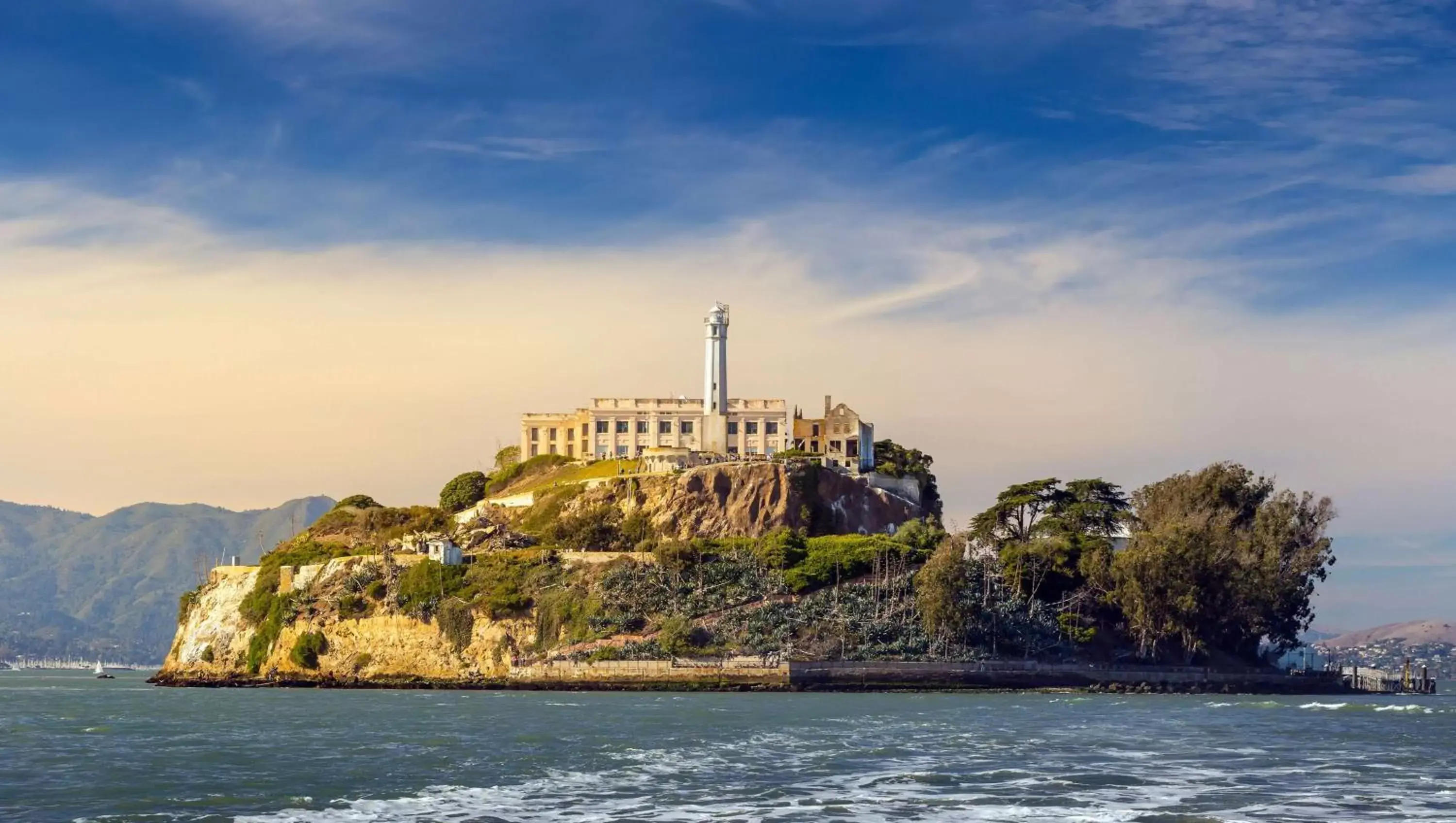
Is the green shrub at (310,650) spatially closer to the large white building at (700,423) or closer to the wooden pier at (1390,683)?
the large white building at (700,423)

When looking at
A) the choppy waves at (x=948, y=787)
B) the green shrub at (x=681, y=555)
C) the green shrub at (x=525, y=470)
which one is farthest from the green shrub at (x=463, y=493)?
the choppy waves at (x=948, y=787)

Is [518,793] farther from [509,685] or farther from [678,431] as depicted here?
[678,431]

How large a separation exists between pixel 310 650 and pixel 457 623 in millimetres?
12246

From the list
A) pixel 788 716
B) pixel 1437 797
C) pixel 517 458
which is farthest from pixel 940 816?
pixel 517 458

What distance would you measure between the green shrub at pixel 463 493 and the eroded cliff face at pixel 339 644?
24.2m

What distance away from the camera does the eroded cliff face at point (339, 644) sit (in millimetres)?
121625

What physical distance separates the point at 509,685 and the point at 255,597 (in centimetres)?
3022

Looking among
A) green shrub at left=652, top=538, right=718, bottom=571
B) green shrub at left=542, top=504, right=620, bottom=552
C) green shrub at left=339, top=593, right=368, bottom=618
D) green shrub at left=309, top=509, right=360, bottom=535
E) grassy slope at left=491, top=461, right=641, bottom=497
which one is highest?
grassy slope at left=491, top=461, right=641, bottom=497

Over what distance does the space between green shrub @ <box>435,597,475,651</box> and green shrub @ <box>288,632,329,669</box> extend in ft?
31.1

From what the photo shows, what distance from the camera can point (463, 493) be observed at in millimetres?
160125

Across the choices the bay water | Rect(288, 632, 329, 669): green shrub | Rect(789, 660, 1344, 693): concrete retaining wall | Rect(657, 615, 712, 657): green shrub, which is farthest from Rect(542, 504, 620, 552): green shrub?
the bay water

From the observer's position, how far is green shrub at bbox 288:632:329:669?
126m

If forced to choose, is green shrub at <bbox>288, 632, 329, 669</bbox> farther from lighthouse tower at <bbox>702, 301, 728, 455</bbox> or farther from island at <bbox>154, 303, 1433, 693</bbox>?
lighthouse tower at <bbox>702, 301, 728, 455</bbox>

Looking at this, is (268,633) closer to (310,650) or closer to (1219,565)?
(310,650)
